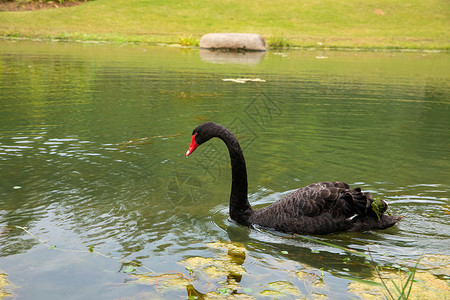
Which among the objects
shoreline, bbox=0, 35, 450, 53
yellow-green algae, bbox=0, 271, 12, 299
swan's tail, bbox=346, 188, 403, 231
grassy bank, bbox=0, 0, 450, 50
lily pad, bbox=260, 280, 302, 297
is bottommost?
lily pad, bbox=260, 280, 302, 297

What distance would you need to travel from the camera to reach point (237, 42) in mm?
21734

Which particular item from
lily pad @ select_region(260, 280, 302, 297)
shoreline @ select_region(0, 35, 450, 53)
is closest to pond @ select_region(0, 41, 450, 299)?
lily pad @ select_region(260, 280, 302, 297)

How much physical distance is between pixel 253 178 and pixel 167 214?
135 centimetres

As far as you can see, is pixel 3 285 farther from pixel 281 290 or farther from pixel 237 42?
pixel 237 42

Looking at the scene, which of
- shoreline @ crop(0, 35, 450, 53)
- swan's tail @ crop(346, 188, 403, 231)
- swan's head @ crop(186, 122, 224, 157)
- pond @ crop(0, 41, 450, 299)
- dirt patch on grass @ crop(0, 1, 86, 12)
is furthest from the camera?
dirt patch on grass @ crop(0, 1, 86, 12)

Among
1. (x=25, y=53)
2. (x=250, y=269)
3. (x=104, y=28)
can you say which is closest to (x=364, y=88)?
(x=250, y=269)

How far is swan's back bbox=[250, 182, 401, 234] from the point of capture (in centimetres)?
374

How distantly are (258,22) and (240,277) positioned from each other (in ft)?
97.1

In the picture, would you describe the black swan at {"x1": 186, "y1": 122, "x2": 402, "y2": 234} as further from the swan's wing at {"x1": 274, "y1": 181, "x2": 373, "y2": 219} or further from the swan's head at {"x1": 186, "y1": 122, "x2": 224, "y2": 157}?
the swan's head at {"x1": 186, "y1": 122, "x2": 224, "y2": 157}

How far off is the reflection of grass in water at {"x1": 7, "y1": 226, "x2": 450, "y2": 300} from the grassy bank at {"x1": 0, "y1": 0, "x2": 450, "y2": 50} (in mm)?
20720

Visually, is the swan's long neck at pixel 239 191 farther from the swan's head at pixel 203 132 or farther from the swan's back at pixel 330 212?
the swan's back at pixel 330 212

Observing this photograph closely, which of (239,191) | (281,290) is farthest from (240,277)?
(239,191)

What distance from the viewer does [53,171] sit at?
5066 mm

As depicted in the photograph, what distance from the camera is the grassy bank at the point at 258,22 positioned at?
2528cm
